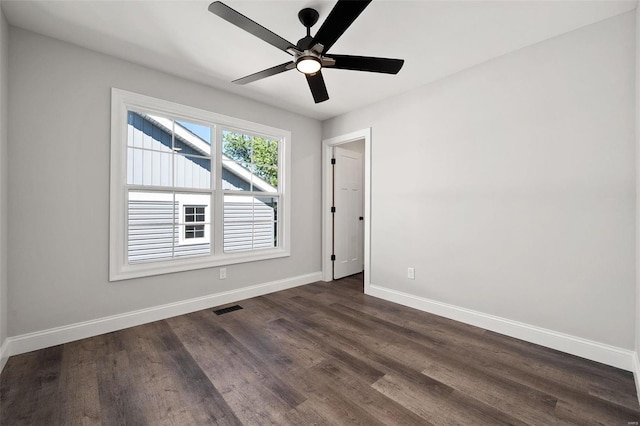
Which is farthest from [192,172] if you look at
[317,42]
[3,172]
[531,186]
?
[531,186]

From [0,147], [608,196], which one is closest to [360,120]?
[608,196]

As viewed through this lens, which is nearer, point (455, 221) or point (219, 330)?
point (219, 330)

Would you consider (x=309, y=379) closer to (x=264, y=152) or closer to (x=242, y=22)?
(x=242, y=22)

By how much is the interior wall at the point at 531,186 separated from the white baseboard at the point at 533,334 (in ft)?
0.16

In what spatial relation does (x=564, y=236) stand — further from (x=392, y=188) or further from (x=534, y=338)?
(x=392, y=188)

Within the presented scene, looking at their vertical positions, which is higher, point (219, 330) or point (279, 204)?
A: point (279, 204)

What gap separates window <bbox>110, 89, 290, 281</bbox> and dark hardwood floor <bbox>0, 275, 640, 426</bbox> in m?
0.80

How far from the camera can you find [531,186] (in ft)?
7.93

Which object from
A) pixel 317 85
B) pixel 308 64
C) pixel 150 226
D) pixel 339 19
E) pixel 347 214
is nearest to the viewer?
pixel 339 19

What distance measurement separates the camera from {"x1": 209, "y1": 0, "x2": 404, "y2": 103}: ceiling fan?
1563mm

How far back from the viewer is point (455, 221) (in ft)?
9.57

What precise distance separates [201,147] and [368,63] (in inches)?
85.9

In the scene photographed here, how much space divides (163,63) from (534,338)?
435 centimetres

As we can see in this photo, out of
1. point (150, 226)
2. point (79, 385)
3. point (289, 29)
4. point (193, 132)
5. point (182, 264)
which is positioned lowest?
point (79, 385)
